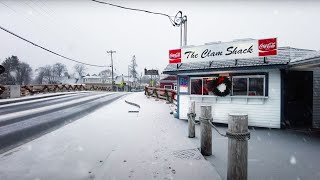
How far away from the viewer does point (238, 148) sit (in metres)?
3.98

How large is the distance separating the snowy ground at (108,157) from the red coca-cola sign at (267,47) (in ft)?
16.1

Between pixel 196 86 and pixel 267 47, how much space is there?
150 inches

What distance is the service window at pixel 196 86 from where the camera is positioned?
12.2 m

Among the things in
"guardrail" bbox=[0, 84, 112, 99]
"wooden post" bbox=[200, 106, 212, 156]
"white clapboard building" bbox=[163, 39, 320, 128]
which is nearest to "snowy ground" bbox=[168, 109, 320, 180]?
"wooden post" bbox=[200, 106, 212, 156]

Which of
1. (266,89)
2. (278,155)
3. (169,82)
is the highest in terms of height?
(169,82)

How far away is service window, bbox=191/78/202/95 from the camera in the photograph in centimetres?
1220

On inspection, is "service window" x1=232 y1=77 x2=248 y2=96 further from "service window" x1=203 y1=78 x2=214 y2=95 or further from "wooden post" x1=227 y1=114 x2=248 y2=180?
"wooden post" x1=227 y1=114 x2=248 y2=180

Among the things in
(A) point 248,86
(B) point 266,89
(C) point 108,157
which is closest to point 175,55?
(A) point 248,86

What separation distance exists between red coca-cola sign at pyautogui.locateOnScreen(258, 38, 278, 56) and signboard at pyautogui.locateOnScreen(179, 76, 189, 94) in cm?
391

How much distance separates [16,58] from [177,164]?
109972mm

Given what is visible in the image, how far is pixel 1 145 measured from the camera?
736 centimetres

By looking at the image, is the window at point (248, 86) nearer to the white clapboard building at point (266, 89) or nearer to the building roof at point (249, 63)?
the white clapboard building at point (266, 89)

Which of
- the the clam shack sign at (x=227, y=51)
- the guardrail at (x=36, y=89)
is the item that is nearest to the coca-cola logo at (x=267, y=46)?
the the clam shack sign at (x=227, y=51)

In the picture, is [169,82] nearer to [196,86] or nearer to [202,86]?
[196,86]
